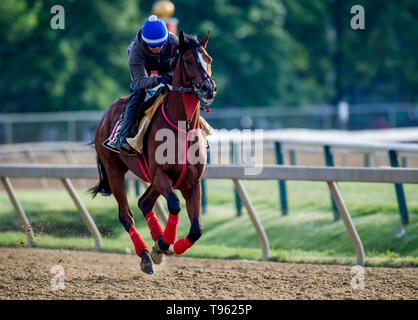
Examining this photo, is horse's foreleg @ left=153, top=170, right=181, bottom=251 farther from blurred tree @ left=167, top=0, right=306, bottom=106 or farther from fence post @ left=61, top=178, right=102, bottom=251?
blurred tree @ left=167, top=0, right=306, bottom=106

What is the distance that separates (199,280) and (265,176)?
183cm

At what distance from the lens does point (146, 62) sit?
23.1 ft

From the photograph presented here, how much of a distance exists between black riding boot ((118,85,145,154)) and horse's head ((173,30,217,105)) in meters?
0.84

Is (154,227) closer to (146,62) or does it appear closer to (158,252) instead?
(158,252)

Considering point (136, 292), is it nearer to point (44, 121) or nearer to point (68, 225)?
point (68, 225)

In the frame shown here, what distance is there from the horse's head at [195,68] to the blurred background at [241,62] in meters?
16.5

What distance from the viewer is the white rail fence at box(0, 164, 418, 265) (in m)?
7.18

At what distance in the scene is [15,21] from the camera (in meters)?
26.5

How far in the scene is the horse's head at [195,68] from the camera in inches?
237

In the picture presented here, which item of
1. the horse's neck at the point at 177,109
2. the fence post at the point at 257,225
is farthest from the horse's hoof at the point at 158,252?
the fence post at the point at 257,225

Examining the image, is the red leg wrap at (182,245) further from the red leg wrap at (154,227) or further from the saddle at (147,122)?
the saddle at (147,122)

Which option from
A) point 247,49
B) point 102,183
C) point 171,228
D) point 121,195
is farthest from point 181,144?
point 247,49

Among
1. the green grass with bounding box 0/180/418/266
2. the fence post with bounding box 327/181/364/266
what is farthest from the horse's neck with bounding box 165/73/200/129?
the green grass with bounding box 0/180/418/266

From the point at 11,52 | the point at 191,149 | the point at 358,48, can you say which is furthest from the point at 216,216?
the point at 358,48
